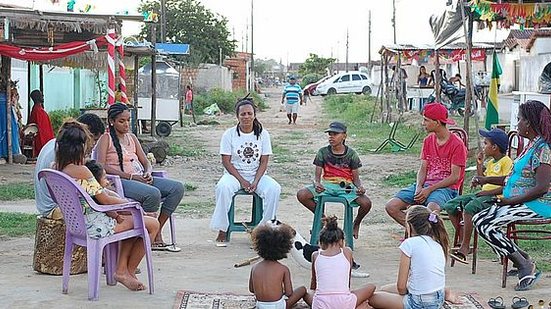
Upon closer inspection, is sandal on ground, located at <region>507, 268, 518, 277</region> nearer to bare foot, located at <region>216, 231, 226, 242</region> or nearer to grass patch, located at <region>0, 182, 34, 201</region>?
bare foot, located at <region>216, 231, 226, 242</region>

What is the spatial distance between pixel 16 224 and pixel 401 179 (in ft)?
23.0

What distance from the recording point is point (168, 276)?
7039 millimetres

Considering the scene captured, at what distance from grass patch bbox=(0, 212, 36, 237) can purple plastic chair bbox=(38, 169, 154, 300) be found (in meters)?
2.78

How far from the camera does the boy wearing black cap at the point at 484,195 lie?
7.09 metres

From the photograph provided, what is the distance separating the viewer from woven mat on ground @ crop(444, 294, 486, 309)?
6.07 m

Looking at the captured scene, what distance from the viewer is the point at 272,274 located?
5664 millimetres

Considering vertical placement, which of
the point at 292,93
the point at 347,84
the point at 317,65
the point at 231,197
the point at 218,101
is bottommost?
the point at 231,197

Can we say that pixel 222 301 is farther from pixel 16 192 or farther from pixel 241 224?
pixel 16 192

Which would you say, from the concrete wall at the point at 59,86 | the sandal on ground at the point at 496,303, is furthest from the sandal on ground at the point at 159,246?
the concrete wall at the point at 59,86

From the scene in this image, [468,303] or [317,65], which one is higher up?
[317,65]

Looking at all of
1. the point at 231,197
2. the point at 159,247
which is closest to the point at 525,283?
the point at 231,197

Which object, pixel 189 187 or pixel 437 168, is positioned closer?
pixel 437 168

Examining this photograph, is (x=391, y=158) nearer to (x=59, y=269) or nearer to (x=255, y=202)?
A: (x=255, y=202)

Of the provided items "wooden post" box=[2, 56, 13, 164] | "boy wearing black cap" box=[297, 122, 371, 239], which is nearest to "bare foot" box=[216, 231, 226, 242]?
"boy wearing black cap" box=[297, 122, 371, 239]
